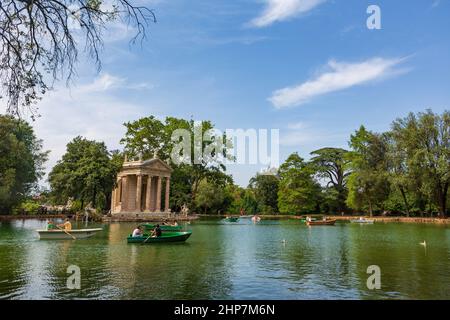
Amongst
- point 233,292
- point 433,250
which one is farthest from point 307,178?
point 233,292

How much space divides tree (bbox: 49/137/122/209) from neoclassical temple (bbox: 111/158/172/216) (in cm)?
696

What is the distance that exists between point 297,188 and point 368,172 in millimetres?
18477

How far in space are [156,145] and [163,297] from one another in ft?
208

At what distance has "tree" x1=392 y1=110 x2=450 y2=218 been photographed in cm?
5575

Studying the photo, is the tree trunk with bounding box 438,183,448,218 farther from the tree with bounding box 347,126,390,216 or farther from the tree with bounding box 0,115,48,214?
the tree with bounding box 0,115,48,214

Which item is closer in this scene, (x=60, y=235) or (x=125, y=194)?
(x=60, y=235)

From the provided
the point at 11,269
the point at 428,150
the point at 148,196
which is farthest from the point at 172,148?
the point at 11,269

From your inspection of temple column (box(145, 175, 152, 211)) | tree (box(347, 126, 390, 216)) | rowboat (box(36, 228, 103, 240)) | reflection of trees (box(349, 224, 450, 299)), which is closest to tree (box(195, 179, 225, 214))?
temple column (box(145, 175, 152, 211))

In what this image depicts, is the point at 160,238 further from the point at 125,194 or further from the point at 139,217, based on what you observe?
the point at 125,194

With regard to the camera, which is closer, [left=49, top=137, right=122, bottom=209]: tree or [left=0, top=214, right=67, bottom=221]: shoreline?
[left=49, top=137, right=122, bottom=209]: tree

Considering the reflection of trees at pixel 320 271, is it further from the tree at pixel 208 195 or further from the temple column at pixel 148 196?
the tree at pixel 208 195

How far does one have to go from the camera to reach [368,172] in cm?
6900

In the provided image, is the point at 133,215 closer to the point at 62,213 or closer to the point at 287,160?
the point at 62,213
